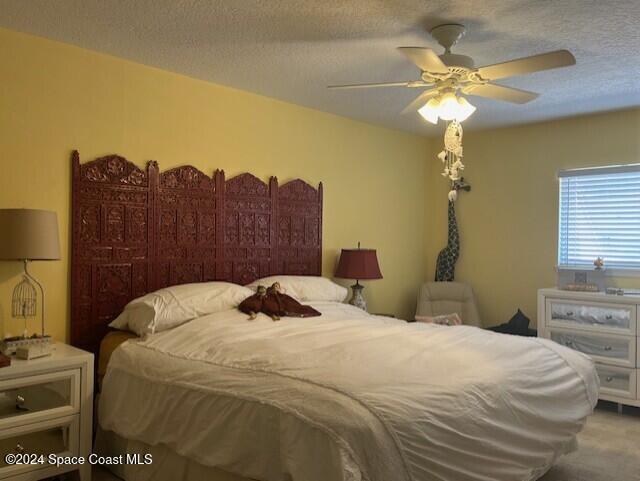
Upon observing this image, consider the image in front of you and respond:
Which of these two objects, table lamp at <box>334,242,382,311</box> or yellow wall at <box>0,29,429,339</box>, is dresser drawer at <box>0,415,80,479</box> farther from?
table lamp at <box>334,242,382,311</box>

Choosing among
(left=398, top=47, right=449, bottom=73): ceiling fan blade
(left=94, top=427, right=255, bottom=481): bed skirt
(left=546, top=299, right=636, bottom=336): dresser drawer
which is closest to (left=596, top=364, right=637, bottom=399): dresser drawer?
(left=546, top=299, right=636, bottom=336): dresser drawer

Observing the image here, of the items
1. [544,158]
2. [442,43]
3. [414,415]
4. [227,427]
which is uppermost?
[442,43]

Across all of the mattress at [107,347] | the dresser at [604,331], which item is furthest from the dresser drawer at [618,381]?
the mattress at [107,347]

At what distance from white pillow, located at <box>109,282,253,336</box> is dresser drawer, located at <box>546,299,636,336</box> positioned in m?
2.61

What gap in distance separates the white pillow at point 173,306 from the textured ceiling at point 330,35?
143 centimetres

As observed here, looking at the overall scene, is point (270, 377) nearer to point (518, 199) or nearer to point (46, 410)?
point (46, 410)

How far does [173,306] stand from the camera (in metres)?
3.10

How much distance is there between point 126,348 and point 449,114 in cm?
209

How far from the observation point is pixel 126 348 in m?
2.86

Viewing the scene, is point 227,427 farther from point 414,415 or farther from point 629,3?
point 629,3

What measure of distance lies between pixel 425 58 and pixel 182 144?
1.88 m

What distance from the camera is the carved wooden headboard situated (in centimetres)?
317

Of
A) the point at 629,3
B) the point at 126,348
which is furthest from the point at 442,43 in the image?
the point at 126,348

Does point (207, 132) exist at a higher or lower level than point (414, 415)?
higher
